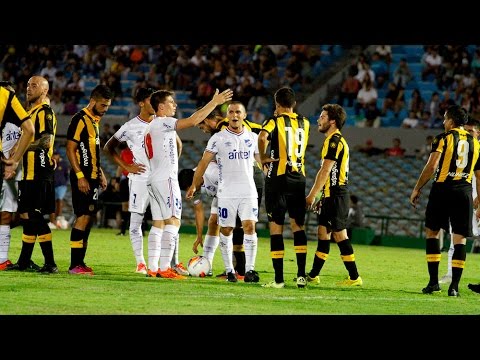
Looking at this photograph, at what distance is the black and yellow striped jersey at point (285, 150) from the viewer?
13.5 meters

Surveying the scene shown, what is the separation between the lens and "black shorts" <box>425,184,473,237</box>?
1327 cm

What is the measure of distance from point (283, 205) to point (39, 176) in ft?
10.9

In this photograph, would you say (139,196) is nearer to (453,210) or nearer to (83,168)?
(83,168)

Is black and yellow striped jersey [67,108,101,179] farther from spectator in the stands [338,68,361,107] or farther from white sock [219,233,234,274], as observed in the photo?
spectator in the stands [338,68,361,107]

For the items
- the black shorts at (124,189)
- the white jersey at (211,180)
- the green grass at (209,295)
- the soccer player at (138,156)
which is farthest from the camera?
the black shorts at (124,189)

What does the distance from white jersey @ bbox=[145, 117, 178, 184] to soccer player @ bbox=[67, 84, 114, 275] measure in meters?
0.74

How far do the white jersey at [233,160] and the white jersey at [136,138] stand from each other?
1.35m

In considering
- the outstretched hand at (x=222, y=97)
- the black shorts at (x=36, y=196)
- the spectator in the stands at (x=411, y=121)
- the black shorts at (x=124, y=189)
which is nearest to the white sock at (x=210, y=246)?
the black shorts at (x=36, y=196)

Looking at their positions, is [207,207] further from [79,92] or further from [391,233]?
[79,92]

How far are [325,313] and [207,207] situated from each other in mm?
19289

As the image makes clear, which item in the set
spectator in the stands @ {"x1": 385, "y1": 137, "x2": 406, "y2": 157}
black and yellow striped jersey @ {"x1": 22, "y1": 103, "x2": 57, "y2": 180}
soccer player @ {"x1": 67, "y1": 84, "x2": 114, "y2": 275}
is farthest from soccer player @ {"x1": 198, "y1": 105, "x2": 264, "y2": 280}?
spectator in the stands @ {"x1": 385, "y1": 137, "x2": 406, "y2": 157}

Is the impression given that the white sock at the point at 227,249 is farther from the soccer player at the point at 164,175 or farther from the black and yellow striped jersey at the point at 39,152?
the black and yellow striped jersey at the point at 39,152

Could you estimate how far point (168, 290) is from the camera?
12336mm

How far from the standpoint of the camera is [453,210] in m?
13.3
